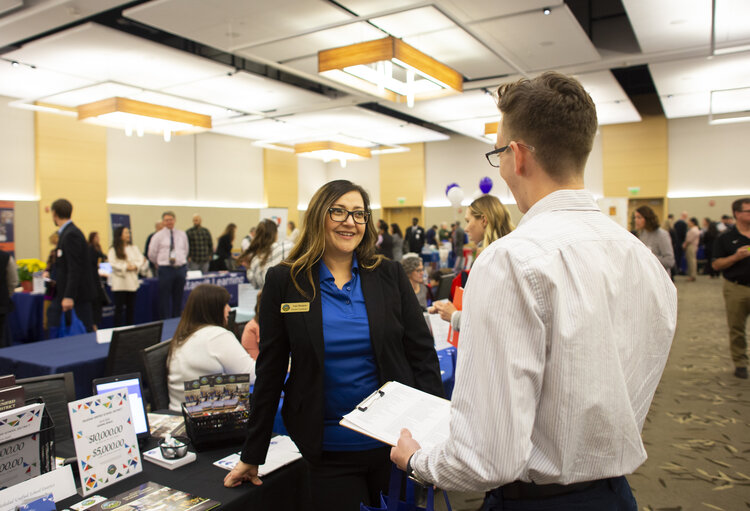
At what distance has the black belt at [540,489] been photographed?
0.93 meters

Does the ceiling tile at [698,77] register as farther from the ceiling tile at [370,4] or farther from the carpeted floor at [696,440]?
the ceiling tile at [370,4]

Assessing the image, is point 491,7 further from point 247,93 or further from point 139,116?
point 139,116

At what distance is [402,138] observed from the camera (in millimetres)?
14789

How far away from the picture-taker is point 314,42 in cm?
703

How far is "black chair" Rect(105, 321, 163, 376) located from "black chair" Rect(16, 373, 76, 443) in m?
1.05

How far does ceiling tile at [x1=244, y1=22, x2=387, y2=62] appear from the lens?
21.4 feet

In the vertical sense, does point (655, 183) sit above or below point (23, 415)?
above

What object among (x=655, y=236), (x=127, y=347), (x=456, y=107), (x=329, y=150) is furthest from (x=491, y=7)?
(x=329, y=150)

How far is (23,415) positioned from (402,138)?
13940mm

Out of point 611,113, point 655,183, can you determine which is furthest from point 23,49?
point 655,183

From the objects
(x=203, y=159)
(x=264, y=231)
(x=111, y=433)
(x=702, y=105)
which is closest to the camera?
(x=111, y=433)

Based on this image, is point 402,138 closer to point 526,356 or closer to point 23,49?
point 23,49

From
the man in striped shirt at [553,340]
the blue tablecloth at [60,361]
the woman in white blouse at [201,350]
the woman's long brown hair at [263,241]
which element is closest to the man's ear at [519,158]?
the man in striped shirt at [553,340]

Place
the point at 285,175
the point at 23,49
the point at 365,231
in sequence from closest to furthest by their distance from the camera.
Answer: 1. the point at 365,231
2. the point at 23,49
3. the point at 285,175
